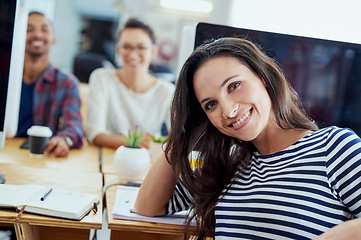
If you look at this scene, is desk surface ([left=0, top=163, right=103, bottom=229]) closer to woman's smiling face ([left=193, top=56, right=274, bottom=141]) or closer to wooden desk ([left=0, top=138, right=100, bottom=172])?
wooden desk ([left=0, top=138, right=100, bottom=172])

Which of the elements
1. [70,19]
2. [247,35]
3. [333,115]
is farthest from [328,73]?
[70,19]

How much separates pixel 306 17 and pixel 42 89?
5.70 ft

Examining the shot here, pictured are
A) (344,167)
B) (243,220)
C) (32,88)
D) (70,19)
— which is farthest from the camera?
(70,19)

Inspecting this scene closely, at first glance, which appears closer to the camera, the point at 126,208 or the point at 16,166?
the point at 126,208

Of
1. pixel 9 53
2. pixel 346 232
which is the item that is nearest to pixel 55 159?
pixel 9 53

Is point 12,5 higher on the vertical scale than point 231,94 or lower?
higher

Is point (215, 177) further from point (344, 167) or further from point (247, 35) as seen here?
point (247, 35)

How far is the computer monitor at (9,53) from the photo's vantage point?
48.2 inches

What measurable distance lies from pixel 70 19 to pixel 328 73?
799 centimetres

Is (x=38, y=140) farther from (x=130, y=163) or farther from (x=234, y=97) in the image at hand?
(x=234, y=97)

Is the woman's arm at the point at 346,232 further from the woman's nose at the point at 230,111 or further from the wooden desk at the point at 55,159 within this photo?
the wooden desk at the point at 55,159

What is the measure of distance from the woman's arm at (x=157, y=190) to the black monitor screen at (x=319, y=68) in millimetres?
451

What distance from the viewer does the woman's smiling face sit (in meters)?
1.00

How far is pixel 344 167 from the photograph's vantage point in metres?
0.89
